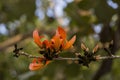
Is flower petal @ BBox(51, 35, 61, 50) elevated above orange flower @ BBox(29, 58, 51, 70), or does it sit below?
above

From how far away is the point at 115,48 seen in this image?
5.99 feet

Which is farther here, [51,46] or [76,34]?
[76,34]

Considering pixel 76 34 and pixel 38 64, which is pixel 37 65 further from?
pixel 76 34

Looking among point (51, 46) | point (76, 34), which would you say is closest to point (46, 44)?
point (51, 46)

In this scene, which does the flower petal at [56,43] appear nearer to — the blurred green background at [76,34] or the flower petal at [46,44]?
the flower petal at [46,44]

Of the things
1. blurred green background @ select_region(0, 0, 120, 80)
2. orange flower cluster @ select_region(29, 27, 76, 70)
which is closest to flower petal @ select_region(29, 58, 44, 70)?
orange flower cluster @ select_region(29, 27, 76, 70)

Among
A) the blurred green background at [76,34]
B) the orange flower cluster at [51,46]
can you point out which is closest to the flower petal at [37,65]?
the orange flower cluster at [51,46]

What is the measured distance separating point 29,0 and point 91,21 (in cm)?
38

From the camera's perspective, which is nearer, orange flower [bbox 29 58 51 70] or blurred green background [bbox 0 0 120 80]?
orange flower [bbox 29 58 51 70]

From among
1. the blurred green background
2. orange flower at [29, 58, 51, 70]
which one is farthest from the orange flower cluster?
the blurred green background

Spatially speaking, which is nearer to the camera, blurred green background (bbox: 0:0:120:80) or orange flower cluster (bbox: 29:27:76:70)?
orange flower cluster (bbox: 29:27:76:70)

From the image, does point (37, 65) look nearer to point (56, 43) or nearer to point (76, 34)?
point (56, 43)

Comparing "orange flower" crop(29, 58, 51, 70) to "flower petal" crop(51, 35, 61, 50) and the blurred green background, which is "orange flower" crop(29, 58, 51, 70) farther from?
the blurred green background

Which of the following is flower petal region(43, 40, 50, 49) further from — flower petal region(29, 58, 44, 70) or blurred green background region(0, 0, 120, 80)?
blurred green background region(0, 0, 120, 80)
